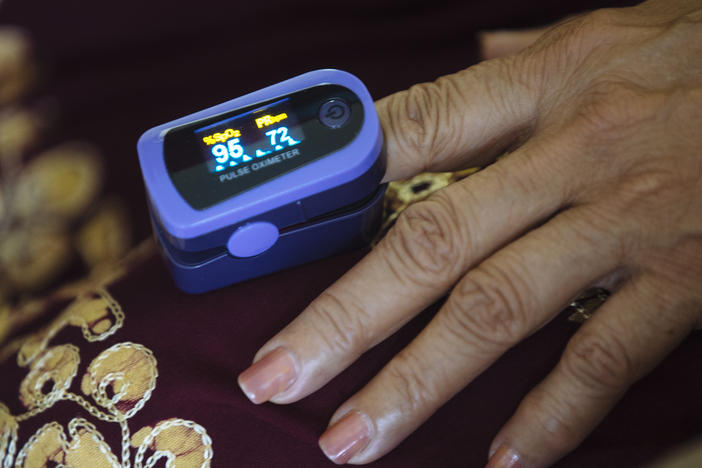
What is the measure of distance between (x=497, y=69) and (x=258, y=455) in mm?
589

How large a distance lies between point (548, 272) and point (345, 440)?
0.97 ft

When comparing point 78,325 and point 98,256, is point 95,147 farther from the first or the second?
point 78,325

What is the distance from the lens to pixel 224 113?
78cm

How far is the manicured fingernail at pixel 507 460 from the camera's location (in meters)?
0.68

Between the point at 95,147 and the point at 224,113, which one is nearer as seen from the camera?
the point at 224,113

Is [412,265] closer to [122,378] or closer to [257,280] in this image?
[257,280]

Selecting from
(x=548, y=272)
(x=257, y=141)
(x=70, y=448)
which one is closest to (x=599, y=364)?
(x=548, y=272)

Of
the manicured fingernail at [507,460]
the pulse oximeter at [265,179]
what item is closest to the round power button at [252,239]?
the pulse oximeter at [265,179]

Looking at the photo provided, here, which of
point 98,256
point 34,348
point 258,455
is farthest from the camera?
point 98,256

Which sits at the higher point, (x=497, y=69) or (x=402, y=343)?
(x=497, y=69)

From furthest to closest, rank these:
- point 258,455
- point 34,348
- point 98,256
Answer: point 98,256, point 34,348, point 258,455

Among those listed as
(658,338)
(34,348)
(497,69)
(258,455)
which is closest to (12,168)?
(34,348)

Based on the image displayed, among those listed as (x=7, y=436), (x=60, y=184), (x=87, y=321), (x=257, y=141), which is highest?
(x=257, y=141)

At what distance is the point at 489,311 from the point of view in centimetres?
73
